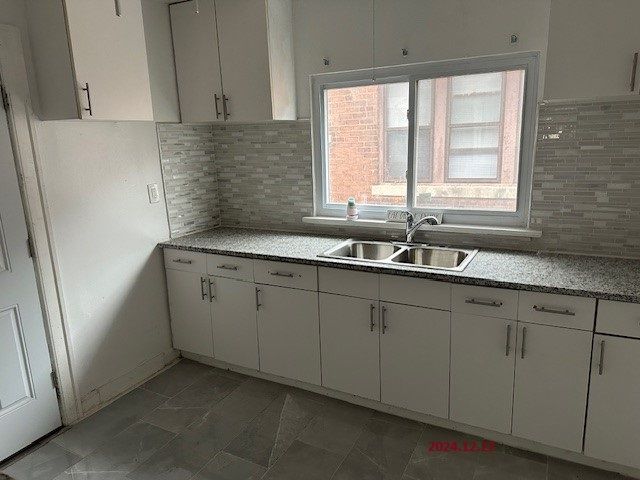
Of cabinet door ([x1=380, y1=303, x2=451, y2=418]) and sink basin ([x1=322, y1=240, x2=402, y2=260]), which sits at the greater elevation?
sink basin ([x1=322, y1=240, x2=402, y2=260])

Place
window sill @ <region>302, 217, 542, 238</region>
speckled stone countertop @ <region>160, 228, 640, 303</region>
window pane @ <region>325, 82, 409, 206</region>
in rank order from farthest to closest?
window pane @ <region>325, 82, 409, 206</region>
window sill @ <region>302, 217, 542, 238</region>
speckled stone countertop @ <region>160, 228, 640, 303</region>

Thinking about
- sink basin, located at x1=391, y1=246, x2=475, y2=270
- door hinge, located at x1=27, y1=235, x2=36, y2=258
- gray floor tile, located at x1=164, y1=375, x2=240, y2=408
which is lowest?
gray floor tile, located at x1=164, y1=375, x2=240, y2=408

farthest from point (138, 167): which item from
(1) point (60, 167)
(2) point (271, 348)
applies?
(2) point (271, 348)

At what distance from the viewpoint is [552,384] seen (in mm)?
2020

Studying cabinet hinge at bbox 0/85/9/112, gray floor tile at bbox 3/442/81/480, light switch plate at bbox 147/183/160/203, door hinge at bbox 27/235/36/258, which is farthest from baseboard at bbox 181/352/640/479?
cabinet hinge at bbox 0/85/9/112

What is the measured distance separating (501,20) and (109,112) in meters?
2.06

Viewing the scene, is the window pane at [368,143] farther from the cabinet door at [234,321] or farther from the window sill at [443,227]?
the cabinet door at [234,321]

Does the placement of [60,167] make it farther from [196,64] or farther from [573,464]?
[573,464]

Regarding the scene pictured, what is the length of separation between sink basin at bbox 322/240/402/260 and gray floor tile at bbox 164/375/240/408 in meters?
1.10

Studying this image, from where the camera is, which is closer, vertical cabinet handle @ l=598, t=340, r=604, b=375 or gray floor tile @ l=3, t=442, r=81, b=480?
vertical cabinet handle @ l=598, t=340, r=604, b=375

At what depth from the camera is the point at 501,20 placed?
7.63 feet

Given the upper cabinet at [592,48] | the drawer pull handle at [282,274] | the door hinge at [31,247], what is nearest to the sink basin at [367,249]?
the drawer pull handle at [282,274]

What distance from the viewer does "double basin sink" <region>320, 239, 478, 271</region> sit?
254 centimetres

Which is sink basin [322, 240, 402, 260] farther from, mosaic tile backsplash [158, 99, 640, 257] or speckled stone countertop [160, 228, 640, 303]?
Answer: mosaic tile backsplash [158, 99, 640, 257]
